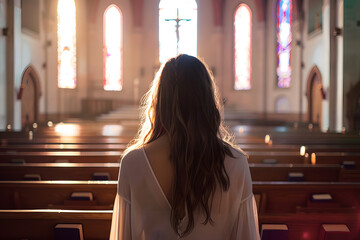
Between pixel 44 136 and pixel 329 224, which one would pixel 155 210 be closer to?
pixel 329 224

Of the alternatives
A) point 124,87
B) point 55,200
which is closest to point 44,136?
point 55,200

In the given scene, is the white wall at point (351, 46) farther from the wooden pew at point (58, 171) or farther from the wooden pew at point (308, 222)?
the wooden pew at point (308, 222)

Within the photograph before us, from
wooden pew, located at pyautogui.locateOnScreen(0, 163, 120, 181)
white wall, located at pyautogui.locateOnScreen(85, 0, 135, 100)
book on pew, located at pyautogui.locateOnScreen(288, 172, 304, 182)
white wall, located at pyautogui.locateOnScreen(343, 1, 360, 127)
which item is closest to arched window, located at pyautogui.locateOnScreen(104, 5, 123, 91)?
white wall, located at pyautogui.locateOnScreen(85, 0, 135, 100)

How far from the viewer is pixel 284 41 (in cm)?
1588

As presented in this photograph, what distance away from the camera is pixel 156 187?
1390mm

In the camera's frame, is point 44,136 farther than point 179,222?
Yes

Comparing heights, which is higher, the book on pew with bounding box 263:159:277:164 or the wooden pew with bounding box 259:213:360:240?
the book on pew with bounding box 263:159:277:164

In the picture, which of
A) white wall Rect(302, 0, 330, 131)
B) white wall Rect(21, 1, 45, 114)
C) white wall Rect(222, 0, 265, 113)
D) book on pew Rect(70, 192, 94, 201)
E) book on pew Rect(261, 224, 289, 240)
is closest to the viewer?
book on pew Rect(261, 224, 289, 240)

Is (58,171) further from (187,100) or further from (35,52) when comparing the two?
(35,52)

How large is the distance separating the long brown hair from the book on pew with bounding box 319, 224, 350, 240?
101cm

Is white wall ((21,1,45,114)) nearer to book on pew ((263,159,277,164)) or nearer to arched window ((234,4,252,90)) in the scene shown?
arched window ((234,4,252,90))

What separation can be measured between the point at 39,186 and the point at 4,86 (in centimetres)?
904

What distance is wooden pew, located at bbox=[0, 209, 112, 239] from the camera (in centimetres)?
225

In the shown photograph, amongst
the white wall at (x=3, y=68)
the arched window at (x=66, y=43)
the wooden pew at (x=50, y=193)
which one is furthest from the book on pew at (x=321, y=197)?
the arched window at (x=66, y=43)
